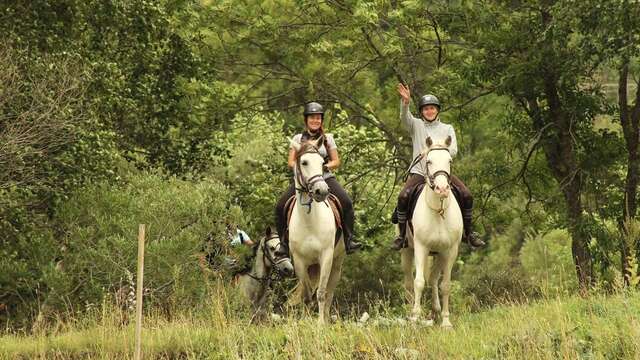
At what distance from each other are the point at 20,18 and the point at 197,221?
4609 mm

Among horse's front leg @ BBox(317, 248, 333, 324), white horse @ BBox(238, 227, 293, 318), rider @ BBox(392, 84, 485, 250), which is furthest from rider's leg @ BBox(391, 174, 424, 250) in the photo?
white horse @ BBox(238, 227, 293, 318)

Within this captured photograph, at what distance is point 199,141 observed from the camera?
2033cm

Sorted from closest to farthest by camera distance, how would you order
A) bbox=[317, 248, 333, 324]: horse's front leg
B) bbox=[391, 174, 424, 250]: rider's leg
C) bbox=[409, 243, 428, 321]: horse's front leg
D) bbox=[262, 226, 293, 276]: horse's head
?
bbox=[409, 243, 428, 321]: horse's front leg → bbox=[317, 248, 333, 324]: horse's front leg → bbox=[391, 174, 424, 250]: rider's leg → bbox=[262, 226, 293, 276]: horse's head

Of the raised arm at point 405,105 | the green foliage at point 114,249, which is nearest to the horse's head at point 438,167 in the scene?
the raised arm at point 405,105

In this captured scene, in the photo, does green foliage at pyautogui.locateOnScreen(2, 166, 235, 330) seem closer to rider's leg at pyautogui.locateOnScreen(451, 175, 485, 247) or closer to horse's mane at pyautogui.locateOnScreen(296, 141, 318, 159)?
horse's mane at pyautogui.locateOnScreen(296, 141, 318, 159)

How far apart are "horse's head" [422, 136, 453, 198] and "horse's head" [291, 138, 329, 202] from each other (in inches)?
51.8

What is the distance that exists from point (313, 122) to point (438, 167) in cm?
226

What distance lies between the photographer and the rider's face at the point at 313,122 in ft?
43.5

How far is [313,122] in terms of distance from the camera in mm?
13273

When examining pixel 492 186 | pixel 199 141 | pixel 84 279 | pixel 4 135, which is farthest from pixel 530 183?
pixel 4 135

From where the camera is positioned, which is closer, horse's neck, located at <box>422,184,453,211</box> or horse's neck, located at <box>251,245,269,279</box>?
horse's neck, located at <box>422,184,453,211</box>

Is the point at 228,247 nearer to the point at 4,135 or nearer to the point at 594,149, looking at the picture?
the point at 4,135

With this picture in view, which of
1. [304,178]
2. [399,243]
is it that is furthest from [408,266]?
[304,178]

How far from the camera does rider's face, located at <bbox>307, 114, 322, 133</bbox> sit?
13266 millimetres
